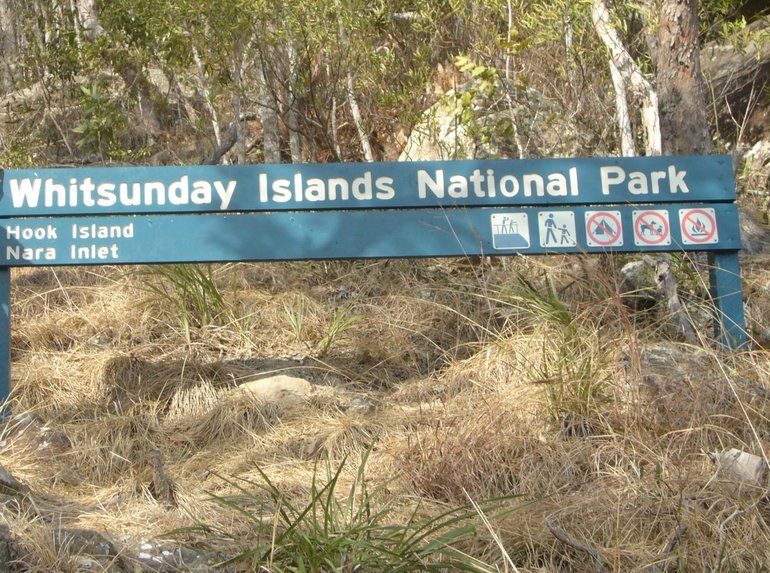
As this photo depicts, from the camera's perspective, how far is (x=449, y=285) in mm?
6629

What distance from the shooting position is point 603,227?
4.96 metres

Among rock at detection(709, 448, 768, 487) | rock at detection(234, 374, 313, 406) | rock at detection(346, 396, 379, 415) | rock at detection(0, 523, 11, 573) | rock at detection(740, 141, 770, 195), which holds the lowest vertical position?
rock at detection(0, 523, 11, 573)

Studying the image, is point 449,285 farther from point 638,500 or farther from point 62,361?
point 638,500

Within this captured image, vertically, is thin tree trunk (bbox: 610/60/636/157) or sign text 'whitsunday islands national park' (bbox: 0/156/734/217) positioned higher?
thin tree trunk (bbox: 610/60/636/157)

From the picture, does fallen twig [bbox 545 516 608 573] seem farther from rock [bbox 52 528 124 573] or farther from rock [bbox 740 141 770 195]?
rock [bbox 740 141 770 195]

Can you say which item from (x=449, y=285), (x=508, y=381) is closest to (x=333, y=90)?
(x=449, y=285)

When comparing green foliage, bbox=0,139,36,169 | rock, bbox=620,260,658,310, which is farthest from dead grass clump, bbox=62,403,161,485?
green foliage, bbox=0,139,36,169

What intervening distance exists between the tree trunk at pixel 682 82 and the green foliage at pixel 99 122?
4.59 m

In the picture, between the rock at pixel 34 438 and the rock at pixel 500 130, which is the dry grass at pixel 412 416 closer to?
the rock at pixel 34 438

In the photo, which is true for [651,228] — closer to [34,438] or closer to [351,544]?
[351,544]

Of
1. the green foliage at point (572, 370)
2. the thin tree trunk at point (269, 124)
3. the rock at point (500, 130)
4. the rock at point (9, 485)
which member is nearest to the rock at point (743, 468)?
the green foliage at point (572, 370)

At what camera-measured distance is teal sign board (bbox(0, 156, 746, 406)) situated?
195 inches

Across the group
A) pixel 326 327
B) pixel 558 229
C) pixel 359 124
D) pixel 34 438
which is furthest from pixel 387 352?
pixel 359 124

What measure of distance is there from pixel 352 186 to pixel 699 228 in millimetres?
1820
